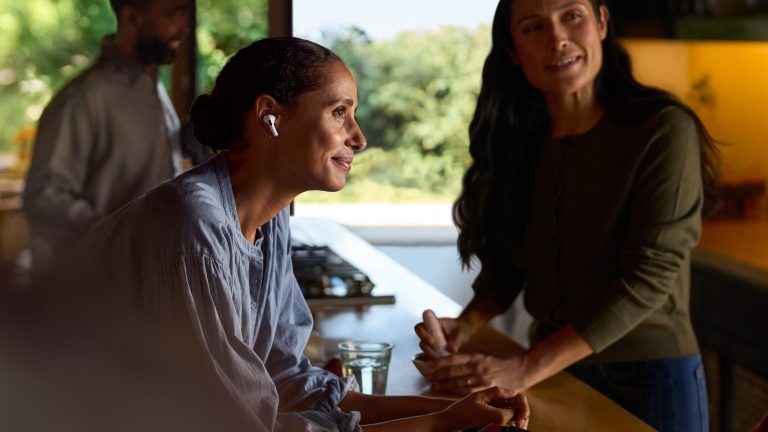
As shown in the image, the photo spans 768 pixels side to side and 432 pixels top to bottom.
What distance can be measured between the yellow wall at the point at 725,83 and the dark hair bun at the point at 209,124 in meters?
2.79

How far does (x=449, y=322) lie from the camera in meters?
1.63

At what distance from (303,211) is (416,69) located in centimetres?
85

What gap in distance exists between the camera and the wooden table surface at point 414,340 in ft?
4.03

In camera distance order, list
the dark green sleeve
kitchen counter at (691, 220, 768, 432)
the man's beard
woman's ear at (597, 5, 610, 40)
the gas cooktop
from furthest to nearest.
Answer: kitchen counter at (691, 220, 768, 432) → the gas cooktop → the man's beard → woman's ear at (597, 5, 610, 40) → the dark green sleeve

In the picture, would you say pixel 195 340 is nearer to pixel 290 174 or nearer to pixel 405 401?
pixel 290 174

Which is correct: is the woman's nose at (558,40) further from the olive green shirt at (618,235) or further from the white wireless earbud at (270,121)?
the white wireless earbud at (270,121)

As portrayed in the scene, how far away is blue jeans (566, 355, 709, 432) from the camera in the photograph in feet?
5.03

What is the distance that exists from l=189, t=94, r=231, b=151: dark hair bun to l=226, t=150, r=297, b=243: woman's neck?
2 centimetres

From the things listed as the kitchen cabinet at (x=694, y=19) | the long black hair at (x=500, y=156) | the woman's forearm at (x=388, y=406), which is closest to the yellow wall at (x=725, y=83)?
the kitchen cabinet at (x=694, y=19)

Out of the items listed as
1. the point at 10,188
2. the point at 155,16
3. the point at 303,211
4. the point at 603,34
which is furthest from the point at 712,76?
the point at 10,188

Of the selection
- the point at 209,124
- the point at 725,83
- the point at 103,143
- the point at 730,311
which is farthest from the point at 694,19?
the point at 209,124

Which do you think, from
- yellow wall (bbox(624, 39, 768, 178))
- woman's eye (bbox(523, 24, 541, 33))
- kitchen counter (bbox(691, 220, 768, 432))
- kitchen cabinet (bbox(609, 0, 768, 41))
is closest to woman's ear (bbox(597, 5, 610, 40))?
woman's eye (bbox(523, 24, 541, 33))

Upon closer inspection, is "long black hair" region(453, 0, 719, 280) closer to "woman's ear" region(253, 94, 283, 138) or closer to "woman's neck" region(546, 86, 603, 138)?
"woman's neck" region(546, 86, 603, 138)

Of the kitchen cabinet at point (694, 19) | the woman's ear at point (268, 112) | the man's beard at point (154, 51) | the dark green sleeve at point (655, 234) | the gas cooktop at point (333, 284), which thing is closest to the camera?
the woman's ear at point (268, 112)
